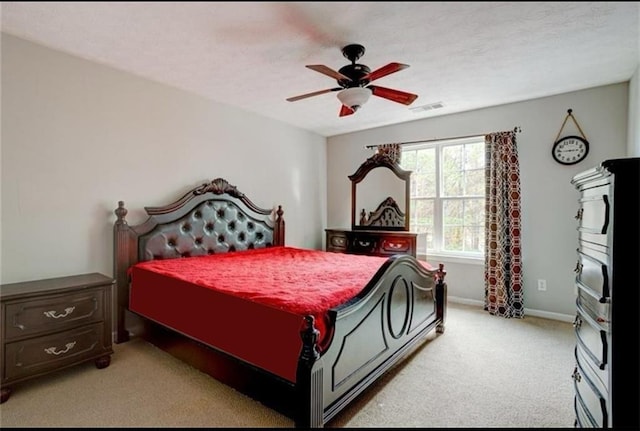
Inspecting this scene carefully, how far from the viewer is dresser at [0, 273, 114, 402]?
194cm

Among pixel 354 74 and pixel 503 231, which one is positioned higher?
pixel 354 74

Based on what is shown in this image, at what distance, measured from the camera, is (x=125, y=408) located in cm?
177

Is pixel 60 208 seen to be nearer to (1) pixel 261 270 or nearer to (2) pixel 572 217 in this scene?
(1) pixel 261 270

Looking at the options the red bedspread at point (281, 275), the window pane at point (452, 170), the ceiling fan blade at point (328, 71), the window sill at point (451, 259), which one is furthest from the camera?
the window pane at point (452, 170)

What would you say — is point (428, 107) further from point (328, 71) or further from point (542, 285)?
point (542, 285)

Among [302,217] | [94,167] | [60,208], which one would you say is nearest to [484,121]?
[302,217]

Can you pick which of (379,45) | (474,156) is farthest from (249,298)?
(474,156)

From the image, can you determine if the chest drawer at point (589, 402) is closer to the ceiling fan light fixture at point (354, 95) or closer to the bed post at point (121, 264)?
the ceiling fan light fixture at point (354, 95)

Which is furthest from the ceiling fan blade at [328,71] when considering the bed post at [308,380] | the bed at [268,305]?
the bed post at [308,380]

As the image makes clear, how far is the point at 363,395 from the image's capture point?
1.98 meters

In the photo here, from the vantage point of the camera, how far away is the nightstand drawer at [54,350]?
196cm

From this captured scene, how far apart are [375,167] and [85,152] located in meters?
3.46

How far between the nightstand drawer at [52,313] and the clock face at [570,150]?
4.53 m

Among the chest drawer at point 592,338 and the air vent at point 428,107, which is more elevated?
the air vent at point 428,107
